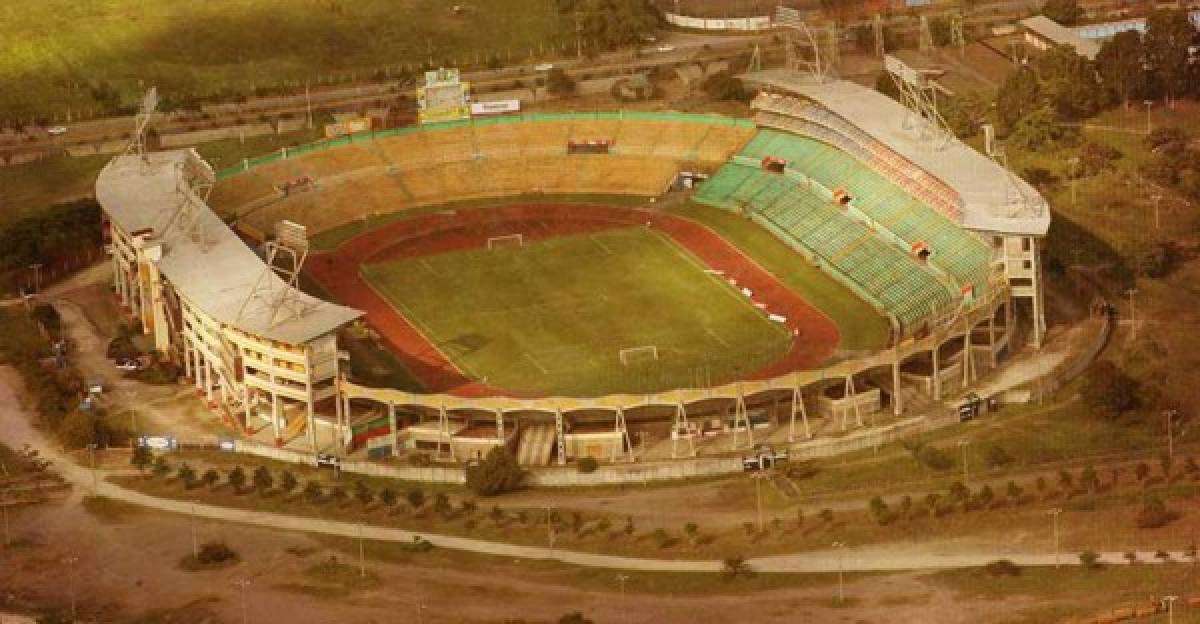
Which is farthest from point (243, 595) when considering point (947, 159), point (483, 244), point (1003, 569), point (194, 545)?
point (947, 159)

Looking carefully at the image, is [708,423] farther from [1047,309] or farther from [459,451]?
[1047,309]

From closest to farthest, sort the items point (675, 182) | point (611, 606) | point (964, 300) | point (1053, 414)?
point (611, 606)
point (1053, 414)
point (964, 300)
point (675, 182)

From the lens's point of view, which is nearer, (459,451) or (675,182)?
(459,451)

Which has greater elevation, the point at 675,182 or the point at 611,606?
the point at 675,182

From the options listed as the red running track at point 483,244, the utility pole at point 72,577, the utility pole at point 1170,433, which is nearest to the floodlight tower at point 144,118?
the red running track at point 483,244

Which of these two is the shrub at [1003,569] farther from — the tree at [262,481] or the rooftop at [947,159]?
the tree at [262,481]

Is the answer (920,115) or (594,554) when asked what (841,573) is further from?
(920,115)

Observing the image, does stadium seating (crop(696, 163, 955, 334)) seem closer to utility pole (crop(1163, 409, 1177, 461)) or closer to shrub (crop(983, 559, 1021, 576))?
utility pole (crop(1163, 409, 1177, 461))

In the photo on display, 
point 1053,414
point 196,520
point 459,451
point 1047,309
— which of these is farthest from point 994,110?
point 196,520

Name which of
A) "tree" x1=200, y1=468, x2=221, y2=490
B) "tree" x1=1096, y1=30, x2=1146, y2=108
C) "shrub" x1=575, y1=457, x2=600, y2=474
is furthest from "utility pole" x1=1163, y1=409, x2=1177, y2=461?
"tree" x1=1096, y1=30, x2=1146, y2=108
